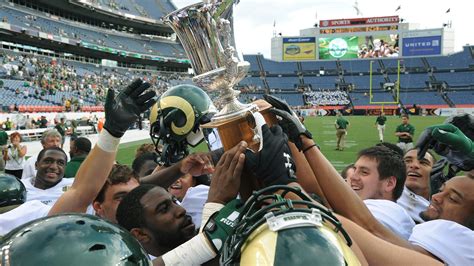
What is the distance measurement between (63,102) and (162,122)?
29502mm

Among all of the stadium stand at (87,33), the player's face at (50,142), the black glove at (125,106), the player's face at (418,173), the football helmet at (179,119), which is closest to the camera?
the black glove at (125,106)

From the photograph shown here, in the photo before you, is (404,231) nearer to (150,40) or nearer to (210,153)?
(210,153)

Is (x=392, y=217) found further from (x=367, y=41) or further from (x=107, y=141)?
(x=367, y=41)

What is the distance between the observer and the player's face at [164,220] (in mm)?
1938

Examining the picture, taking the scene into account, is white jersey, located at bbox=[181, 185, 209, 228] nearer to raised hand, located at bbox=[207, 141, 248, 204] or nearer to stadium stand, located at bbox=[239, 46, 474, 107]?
raised hand, located at bbox=[207, 141, 248, 204]

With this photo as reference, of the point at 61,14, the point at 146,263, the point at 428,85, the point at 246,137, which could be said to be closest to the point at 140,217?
the point at 246,137

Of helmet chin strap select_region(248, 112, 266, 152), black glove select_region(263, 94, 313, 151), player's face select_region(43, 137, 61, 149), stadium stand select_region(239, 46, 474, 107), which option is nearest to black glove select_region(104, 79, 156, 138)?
helmet chin strap select_region(248, 112, 266, 152)

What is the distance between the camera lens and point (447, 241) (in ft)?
5.38

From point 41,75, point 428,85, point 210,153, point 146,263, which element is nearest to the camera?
point 146,263

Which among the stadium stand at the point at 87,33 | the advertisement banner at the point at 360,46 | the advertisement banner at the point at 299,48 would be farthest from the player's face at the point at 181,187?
the advertisement banner at the point at 299,48

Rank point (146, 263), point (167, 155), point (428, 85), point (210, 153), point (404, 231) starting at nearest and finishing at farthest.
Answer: point (146, 263) < point (404, 231) < point (167, 155) < point (210, 153) < point (428, 85)

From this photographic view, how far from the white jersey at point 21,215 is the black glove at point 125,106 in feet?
3.36

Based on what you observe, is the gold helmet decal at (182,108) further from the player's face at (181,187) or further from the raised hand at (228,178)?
the player's face at (181,187)

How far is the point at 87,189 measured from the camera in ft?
6.36
